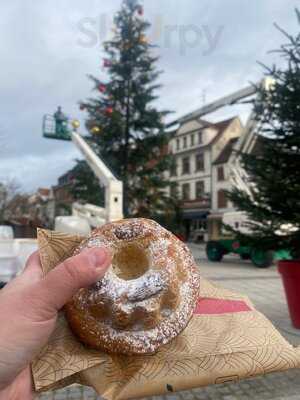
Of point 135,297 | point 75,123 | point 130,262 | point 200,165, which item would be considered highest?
point 200,165

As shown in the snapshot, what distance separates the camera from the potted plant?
5121mm

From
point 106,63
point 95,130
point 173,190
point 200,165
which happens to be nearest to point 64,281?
point 95,130

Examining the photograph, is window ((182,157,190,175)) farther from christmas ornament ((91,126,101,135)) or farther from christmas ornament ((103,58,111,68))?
christmas ornament ((91,126,101,135))

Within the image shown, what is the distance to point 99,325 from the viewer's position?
152 centimetres

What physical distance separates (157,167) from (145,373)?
1859 centimetres

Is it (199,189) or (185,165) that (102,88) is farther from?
(185,165)

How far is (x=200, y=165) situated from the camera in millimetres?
42812

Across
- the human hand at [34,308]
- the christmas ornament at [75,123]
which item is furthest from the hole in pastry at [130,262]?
the christmas ornament at [75,123]

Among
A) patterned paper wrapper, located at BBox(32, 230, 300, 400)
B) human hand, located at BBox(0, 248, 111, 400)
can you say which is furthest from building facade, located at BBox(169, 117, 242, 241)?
human hand, located at BBox(0, 248, 111, 400)

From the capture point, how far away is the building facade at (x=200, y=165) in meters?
40.1

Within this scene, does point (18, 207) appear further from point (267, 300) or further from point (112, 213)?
point (267, 300)

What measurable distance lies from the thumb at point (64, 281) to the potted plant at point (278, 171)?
13.2 ft

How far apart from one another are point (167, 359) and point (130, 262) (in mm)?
407

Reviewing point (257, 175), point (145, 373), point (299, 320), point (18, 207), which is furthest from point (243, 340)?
point (18, 207)
